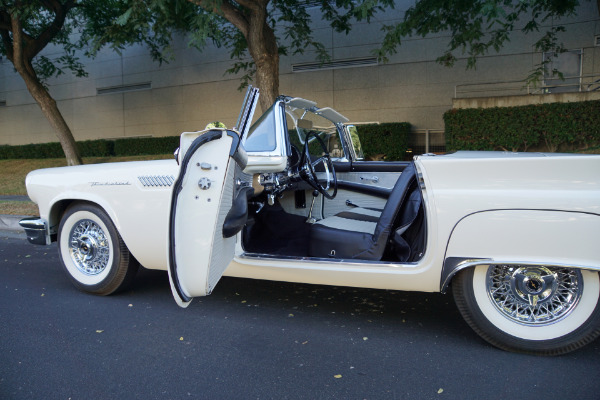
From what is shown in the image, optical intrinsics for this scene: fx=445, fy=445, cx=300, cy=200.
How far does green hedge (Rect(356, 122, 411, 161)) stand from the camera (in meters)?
13.3

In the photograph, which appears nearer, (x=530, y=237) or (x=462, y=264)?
(x=530, y=237)

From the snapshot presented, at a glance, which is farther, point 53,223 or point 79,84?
point 79,84

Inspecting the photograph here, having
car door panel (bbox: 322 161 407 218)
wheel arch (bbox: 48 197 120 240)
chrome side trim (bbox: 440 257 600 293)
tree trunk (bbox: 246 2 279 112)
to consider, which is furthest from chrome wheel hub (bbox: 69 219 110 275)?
tree trunk (bbox: 246 2 279 112)

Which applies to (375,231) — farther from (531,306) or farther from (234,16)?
(234,16)

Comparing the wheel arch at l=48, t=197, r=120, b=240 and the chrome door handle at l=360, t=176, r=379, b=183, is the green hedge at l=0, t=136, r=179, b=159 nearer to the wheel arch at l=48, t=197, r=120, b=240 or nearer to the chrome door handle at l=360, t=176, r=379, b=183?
the wheel arch at l=48, t=197, r=120, b=240

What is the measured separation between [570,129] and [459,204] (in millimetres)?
10379

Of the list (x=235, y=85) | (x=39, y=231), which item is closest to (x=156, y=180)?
(x=39, y=231)

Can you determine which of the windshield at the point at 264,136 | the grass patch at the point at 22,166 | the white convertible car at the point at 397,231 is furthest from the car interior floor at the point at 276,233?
the grass patch at the point at 22,166

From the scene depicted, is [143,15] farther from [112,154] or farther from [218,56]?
[112,154]

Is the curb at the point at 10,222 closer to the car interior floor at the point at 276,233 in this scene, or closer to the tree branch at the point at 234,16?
the tree branch at the point at 234,16

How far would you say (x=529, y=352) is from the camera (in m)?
2.79

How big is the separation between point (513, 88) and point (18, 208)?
1287cm

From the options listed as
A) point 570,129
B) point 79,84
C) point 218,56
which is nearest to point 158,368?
point 570,129

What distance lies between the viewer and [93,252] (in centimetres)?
400
